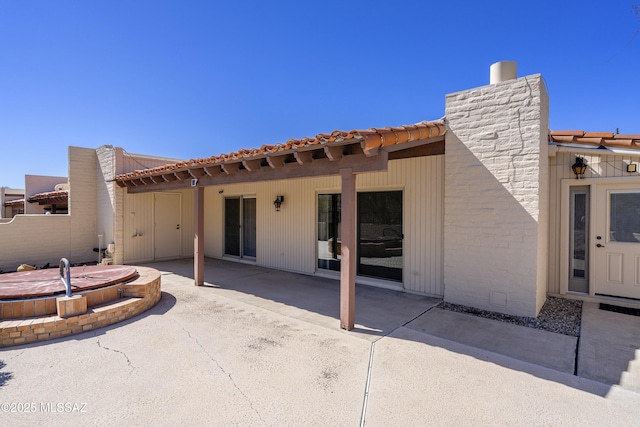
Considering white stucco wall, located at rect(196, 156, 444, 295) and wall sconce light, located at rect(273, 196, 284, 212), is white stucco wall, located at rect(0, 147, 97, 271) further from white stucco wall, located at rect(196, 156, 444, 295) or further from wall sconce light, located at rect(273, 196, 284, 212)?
wall sconce light, located at rect(273, 196, 284, 212)

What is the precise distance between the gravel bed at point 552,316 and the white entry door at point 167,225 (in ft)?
32.5

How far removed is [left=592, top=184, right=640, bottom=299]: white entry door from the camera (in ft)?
17.8

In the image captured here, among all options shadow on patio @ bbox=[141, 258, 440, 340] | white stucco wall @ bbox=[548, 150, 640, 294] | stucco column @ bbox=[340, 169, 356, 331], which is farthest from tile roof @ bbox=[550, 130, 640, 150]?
stucco column @ bbox=[340, 169, 356, 331]

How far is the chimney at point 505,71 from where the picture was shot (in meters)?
5.39

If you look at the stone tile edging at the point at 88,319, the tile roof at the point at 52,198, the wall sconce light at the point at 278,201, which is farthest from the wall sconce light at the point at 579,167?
the tile roof at the point at 52,198

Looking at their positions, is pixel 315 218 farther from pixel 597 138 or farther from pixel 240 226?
pixel 597 138

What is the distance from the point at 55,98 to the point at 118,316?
369 inches

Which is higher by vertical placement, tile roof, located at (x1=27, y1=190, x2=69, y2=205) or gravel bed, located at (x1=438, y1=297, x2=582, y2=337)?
tile roof, located at (x1=27, y1=190, x2=69, y2=205)

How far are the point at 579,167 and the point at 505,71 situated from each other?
2.31 m

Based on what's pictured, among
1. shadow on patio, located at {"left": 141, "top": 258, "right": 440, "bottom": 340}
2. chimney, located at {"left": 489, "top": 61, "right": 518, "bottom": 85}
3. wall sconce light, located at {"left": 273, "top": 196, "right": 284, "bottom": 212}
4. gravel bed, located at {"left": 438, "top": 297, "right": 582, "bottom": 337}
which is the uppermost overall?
chimney, located at {"left": 489, "top": 61, "right": 518, "bottom": 85}

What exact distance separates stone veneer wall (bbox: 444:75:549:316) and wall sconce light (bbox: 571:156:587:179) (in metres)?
0.62

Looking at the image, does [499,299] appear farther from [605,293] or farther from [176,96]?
[176,96]

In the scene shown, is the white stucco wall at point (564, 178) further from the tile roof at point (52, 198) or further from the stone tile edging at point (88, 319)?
the tile roof at point (52, 198)

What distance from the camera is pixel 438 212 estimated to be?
6.18 metres
